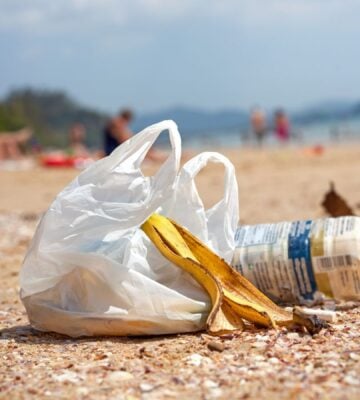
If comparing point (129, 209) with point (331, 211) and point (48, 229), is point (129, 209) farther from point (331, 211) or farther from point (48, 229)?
point (331, 211)

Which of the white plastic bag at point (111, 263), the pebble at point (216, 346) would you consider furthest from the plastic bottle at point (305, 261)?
the pebble at point (216, 346)

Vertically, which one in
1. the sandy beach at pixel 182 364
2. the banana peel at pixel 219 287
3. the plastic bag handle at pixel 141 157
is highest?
the plastic bag handle at pixel 141 157

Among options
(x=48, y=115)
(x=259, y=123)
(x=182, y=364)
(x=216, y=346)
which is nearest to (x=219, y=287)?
(x=216, y=346)

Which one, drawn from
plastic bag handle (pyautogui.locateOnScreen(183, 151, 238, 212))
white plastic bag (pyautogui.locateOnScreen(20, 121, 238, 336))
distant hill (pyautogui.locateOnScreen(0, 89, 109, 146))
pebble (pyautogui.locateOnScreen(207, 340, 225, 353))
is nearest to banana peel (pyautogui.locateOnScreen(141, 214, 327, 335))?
white plastic bag (pyautogui.locateOnScreen(20, 121, 238, 336))

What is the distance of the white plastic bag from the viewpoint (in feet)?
10.9

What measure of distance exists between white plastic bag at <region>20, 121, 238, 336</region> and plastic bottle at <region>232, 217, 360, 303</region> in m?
0.50

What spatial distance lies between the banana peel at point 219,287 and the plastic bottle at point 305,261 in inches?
12.7

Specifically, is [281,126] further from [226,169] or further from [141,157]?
[141,157]

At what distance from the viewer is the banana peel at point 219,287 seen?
329cm

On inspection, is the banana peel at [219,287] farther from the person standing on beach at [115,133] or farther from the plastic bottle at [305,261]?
the person standing on beach at [115,133]

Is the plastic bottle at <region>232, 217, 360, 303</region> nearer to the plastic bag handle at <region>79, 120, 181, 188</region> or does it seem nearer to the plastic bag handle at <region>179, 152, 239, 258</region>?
the plastic bag handle at <region>179, 152, 239, 258</region>

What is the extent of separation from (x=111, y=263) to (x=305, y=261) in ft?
2.91

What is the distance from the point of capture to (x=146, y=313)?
3318mm

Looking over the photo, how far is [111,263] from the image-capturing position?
3344 mm
